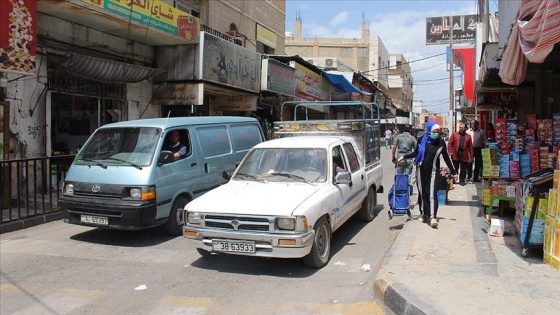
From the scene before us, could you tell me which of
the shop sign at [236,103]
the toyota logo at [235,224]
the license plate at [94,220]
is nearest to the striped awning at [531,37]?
the toyota logo at [235,224]

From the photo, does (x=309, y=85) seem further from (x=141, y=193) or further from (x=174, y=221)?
(x=141, y=193)

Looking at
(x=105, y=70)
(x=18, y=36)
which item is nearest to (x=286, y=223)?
(x=18, y=36)

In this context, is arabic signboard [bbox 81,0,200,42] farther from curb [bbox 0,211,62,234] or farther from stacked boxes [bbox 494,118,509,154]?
stacked boxes [bbox 494,118,509,154]

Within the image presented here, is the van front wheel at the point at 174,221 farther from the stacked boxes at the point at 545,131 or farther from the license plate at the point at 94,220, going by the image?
the stacked boxes at the point at 545,131

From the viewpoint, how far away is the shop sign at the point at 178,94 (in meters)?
13.8

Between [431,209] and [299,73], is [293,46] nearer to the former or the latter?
[299,73]

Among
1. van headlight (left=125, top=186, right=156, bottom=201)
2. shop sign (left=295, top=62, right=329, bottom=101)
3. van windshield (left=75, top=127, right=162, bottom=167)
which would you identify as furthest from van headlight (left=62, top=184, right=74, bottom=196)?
shop sign (left=295, top=62, right=329, bottom=101)

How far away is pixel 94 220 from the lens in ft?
23.3

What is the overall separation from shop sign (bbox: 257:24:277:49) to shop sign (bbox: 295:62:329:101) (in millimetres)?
1849

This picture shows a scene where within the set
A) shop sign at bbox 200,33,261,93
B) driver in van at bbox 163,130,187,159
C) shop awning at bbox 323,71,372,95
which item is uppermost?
shop awning at bbox 323,71,372,95

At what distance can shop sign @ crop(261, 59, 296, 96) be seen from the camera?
18.2m

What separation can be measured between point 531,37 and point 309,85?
19.4m

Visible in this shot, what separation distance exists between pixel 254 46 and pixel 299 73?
9.23 feet

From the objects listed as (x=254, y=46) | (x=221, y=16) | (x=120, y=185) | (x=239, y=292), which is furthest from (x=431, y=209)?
(x=254, y=46)
